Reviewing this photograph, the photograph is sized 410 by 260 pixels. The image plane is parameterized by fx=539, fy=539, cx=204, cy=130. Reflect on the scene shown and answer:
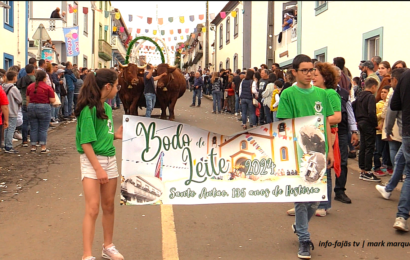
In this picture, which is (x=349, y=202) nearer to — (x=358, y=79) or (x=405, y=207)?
(x=405, y=207)

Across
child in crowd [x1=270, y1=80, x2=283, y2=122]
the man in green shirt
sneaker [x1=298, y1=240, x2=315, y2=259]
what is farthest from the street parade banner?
sneaker [x1=298, y1=240, x2=315, y2=259]

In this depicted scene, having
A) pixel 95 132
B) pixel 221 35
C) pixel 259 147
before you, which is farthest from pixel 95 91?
pixel 221 35

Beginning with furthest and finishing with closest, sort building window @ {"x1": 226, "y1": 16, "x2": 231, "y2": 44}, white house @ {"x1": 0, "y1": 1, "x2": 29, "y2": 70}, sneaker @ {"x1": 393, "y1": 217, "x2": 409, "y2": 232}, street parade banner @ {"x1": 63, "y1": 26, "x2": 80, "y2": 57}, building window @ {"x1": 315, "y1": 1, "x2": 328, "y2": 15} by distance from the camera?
building window @ {"x1": 226, "y1": 16, "x2": 231, "y2": 44}, street parade banner @ {"x1": 63, "y1": 26, "x2": 80, "y2": 57}, white house @ {"x1": 0, "y1": 1, "x2": 29, "y2": 70}, building window @ {"x1": 315, "y1": 1, "x2": 328, "y2": 15}, sneaker @ {"x1": 393, "y1": 217, "x2": 409, "y2": 232}

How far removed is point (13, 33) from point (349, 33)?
14.2 m

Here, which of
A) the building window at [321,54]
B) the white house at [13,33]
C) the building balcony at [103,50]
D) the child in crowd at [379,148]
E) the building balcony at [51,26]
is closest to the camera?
the child in crowd at [379,148]

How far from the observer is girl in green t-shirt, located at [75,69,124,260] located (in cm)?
465

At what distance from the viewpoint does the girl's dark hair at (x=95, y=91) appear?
470 cm

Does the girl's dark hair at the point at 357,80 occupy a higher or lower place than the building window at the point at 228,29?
lower

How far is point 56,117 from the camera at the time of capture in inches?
703

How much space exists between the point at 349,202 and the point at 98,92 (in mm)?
4373

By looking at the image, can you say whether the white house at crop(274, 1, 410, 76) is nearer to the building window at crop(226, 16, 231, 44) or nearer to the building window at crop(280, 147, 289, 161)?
the building window at crop(280, 147, 289, 161)

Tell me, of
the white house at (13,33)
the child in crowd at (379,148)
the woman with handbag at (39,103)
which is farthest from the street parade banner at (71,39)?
the child in crowd at (379,148)

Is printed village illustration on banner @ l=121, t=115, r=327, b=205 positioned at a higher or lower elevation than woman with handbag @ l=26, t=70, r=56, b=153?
lower

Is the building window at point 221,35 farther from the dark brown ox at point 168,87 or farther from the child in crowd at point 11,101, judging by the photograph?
A: the child in crowd at point 11,101
